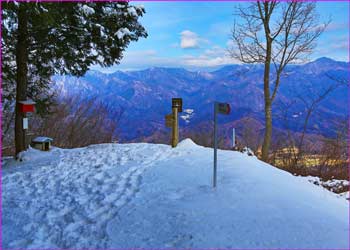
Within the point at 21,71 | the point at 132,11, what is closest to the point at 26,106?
the point at 21,71

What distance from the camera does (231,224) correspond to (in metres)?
3.74

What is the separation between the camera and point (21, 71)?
29.4ft

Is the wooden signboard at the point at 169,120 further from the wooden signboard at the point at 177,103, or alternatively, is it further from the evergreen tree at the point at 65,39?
the evergreen tree at the point at 65,39

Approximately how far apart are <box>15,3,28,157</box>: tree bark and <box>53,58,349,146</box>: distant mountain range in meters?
2.23

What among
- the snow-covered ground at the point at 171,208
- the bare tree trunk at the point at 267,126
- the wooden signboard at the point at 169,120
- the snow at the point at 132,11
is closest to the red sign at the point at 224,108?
the snow-covered ground at the point at 171,208

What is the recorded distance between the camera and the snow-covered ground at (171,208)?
11.6ft

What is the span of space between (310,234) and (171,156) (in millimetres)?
4722

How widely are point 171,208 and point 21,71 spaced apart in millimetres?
6566

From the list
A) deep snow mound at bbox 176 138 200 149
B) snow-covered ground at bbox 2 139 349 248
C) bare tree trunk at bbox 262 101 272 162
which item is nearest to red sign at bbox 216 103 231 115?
snow-covered ground at bbox 2 139 349 248

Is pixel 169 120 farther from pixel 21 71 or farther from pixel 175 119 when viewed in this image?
pixel 21 71

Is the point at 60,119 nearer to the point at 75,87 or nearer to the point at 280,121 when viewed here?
the point at 75,87

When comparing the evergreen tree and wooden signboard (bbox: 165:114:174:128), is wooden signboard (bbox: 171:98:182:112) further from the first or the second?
the evergreen tree

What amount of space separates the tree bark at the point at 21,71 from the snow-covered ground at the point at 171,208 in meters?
2.51

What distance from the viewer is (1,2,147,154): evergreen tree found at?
8.16m
